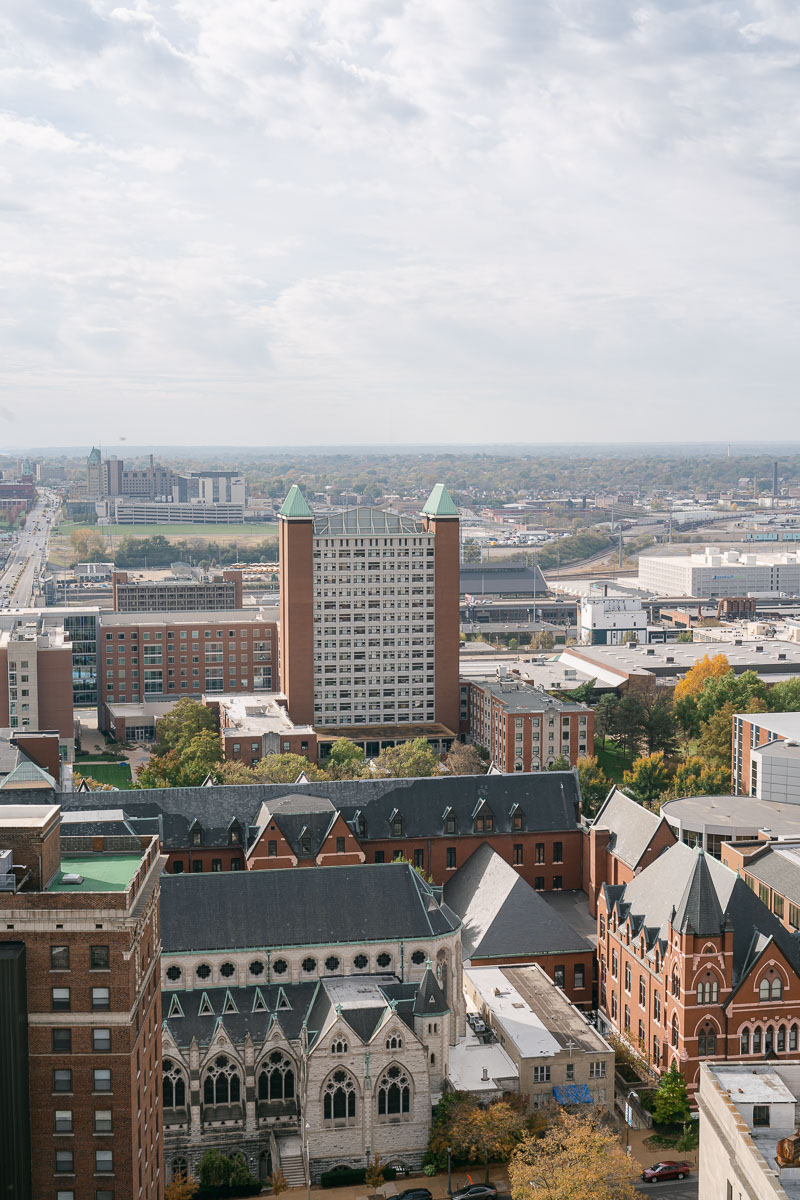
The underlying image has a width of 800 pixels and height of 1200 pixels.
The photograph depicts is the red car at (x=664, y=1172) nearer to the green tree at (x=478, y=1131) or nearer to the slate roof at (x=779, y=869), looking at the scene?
the green tree at (x=478, y=1131)

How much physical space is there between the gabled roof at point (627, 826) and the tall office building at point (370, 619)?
63639 mm

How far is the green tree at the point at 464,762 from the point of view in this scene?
138500mm

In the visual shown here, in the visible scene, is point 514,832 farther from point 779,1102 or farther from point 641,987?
point 779,1102

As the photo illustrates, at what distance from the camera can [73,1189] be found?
163 feet

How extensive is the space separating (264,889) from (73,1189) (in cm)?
3059

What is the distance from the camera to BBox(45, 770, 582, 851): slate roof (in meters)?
96.6

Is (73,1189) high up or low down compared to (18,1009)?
down

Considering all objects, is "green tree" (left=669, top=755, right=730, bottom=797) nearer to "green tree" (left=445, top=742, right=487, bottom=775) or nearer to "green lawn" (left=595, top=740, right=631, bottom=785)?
"green lawn" (left=595, top=740, right=631, bottom=785)

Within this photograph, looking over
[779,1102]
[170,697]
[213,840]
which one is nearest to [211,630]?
[170,697]

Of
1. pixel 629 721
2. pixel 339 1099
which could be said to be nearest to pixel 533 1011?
pixel 339 1099

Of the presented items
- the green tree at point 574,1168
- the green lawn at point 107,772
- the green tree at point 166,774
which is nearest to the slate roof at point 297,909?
the green tree at point 574,1168

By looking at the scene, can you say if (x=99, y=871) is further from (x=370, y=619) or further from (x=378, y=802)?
(x=370, y=619)

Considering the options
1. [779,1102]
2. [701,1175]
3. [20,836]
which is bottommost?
[701,1175]

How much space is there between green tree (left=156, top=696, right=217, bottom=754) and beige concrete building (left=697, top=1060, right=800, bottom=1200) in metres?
109
